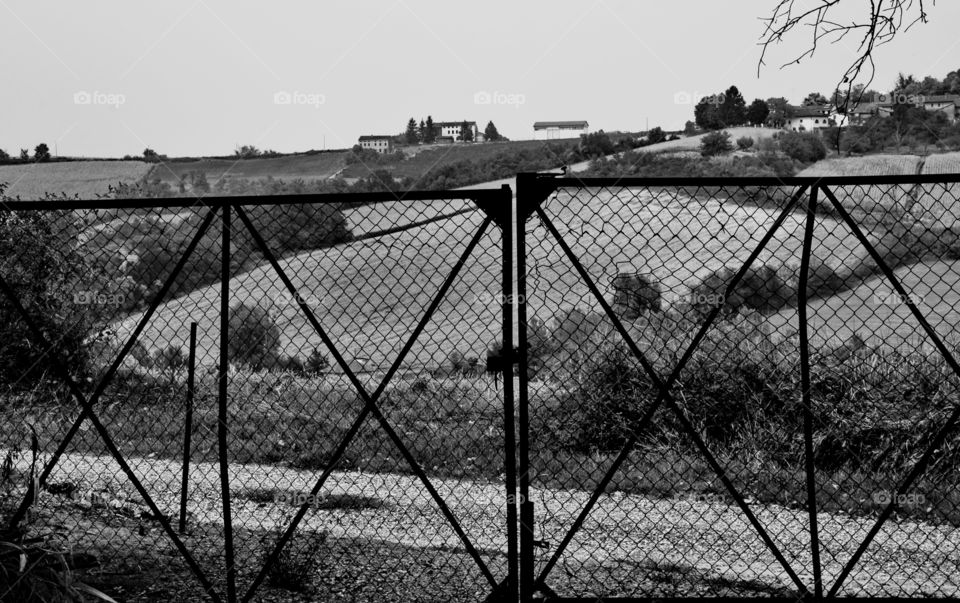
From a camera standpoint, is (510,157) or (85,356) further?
(510,157)

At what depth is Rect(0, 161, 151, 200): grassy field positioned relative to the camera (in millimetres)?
20375

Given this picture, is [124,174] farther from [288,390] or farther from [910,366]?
[910,366]

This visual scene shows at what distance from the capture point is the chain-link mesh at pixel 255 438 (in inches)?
165

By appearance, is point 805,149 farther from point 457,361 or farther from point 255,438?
point 255,438

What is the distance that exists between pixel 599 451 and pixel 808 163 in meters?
16.3

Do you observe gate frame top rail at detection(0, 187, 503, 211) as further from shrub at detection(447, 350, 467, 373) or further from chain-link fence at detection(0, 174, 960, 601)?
shrub at detection(447, 350, 467, 373)

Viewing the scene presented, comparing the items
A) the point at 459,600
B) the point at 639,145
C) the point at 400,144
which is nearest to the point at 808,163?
the point at 639,145

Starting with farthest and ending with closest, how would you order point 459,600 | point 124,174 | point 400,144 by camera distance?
point 400,144 → point 124,174 → point 459,600

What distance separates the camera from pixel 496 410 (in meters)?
8.34

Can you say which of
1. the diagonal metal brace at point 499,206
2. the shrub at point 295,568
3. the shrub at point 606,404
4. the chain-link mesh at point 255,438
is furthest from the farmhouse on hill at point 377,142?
the diagonal metal brace at point 499,206

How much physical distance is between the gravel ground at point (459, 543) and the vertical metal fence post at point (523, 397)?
1.75 ft

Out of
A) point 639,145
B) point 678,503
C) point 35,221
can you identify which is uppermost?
point 639,145

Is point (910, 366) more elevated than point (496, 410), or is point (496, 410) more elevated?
point (910, 366)

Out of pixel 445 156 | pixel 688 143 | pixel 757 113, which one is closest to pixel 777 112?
pixel 757 113
